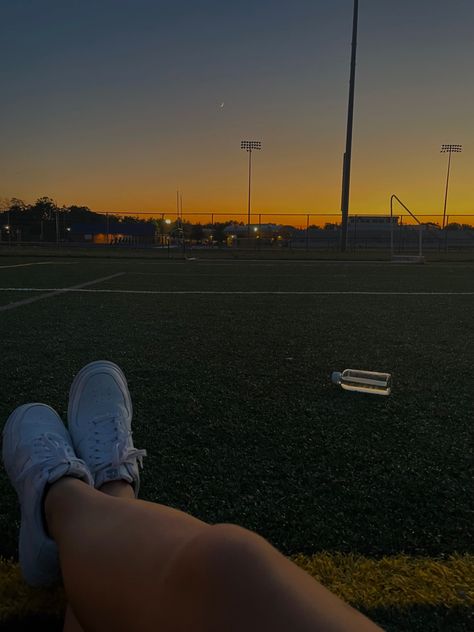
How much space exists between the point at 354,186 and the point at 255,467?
4680cm

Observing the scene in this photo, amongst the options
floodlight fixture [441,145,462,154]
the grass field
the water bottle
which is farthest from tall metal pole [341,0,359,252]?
floodlight fixture [441,145,462,154]

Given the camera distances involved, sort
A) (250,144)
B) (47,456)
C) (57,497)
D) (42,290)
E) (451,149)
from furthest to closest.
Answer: (250,144)
(451,149)
(42,290)
(47,456)
(57,497)

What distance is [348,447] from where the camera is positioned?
1.43 metres

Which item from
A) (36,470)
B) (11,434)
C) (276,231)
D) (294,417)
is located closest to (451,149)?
(276,231)

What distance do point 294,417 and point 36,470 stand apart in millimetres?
985

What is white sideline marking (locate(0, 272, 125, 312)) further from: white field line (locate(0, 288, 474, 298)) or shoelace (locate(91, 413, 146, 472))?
shoelace (locate(91, 413, 146, 472))

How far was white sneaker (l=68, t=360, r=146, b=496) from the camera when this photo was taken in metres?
1.14

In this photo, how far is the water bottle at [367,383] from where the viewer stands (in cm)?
196

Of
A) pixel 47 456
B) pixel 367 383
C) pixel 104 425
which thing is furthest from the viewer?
pixel 367 383

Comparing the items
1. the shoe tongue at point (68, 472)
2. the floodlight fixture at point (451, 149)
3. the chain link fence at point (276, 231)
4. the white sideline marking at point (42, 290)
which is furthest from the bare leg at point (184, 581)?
the floodlight fixture at point (451, 149)

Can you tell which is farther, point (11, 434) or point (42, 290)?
point (42, 290)

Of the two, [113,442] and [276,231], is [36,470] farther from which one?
[276,231]

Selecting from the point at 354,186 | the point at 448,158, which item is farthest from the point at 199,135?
the point at 448,158

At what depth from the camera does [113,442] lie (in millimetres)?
1232
